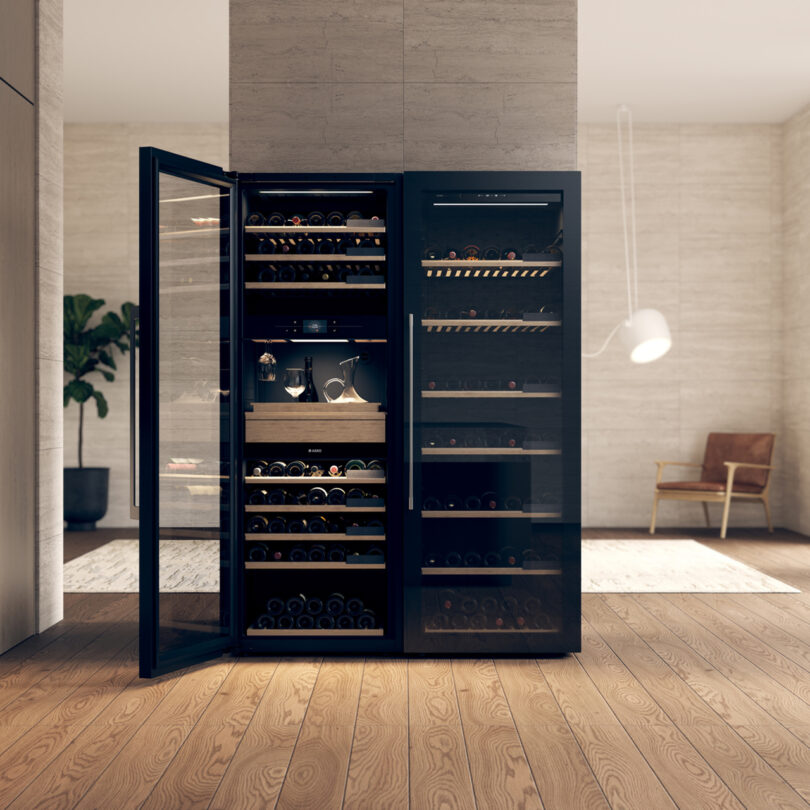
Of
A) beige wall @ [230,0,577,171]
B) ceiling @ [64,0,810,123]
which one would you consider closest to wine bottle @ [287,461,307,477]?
beige wall @ [230,0,577,171]

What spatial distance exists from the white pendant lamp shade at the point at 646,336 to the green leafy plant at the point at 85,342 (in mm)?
4723

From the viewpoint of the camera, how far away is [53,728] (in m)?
2.99

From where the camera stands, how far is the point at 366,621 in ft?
12.9

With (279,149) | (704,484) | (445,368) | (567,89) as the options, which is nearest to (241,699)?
(445,368)

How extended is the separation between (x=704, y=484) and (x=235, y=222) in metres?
5.22

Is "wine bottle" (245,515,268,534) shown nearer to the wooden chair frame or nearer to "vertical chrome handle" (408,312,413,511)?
"vertical chrome handle" (408,312,413,511)

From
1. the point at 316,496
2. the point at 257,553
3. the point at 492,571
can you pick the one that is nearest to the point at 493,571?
the point at 492,571

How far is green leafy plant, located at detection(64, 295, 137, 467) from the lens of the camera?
7609mm

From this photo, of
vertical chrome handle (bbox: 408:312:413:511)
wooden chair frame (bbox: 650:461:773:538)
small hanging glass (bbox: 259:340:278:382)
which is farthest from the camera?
wooden chair frame (bbox: 650:461:773:538)

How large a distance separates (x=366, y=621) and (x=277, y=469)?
0.85m

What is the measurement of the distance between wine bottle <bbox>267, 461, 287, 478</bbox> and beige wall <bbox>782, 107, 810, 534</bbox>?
565 centimetres

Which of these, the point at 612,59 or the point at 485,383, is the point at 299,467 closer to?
the point at 485,383

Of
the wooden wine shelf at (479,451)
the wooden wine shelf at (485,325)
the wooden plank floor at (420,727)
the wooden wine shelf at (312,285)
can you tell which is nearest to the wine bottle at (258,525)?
the wooden plank floor at (420,727)

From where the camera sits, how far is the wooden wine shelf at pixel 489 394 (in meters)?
3.88
